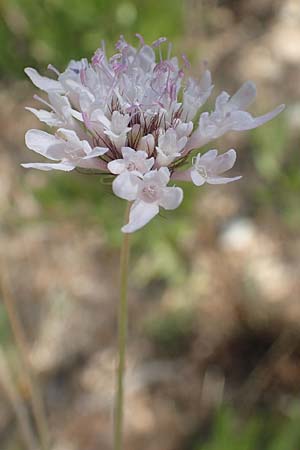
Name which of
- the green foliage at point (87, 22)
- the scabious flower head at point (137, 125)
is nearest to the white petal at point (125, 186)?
the scabious flower head at point (137, 125)

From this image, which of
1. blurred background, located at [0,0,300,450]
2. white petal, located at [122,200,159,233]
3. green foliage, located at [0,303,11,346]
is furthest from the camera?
blurred background, located at [0,0,300,450]

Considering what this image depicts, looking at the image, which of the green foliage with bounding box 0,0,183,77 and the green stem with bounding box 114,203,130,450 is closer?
the green stem with bounding box 114,203,130,450

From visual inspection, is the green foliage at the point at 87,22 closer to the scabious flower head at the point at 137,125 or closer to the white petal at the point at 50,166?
the scabious flower head at the point at 137,125

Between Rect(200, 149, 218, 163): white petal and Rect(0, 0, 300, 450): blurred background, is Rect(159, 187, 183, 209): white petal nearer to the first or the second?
Rect(200, 149, 218, 163): white petal

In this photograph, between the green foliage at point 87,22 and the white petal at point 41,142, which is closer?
the white petal at point 41,142

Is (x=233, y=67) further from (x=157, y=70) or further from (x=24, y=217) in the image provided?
(x=157, y=70)

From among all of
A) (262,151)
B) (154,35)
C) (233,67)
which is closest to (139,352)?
(262,151)

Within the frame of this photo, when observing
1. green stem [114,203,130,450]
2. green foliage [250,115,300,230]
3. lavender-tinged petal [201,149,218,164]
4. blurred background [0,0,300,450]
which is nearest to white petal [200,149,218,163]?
lavender-tinged petal [201,149,218,164]

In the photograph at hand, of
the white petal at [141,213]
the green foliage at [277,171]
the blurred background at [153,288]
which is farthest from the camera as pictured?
the green foliage at [277,171]
